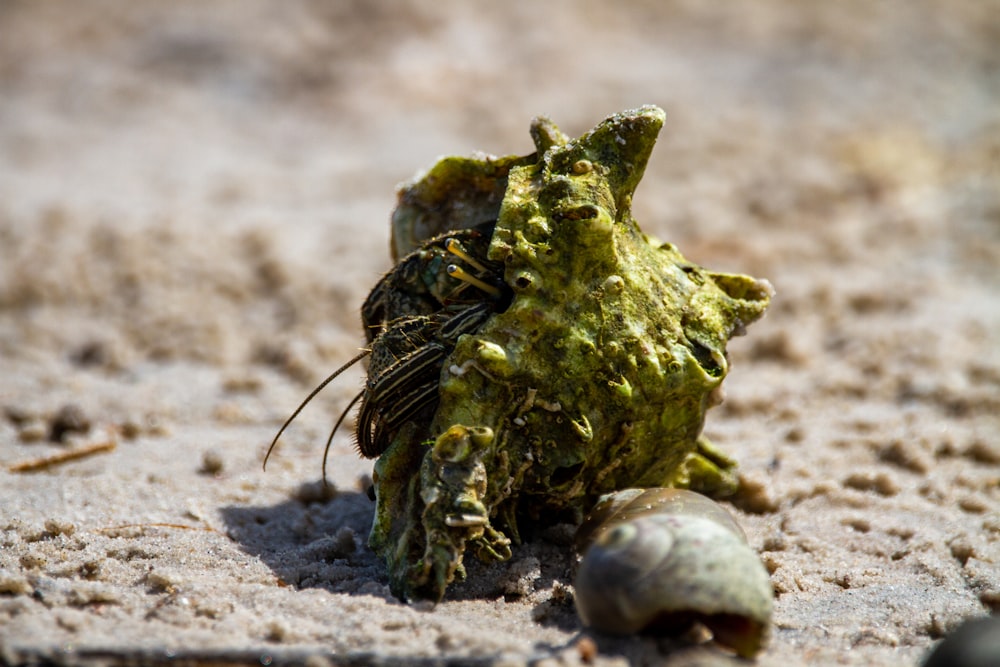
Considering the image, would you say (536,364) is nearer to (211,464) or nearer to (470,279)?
(470,279)

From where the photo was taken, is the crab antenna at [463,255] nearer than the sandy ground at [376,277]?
No

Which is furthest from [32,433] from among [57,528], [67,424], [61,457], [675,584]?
[675,584]

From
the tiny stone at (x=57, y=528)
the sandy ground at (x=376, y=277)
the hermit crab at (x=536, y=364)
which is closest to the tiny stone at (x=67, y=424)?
the sandy ground at (x=376, y=277)

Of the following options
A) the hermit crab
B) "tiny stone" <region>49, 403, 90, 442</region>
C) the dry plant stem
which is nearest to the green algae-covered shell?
the hermit crab

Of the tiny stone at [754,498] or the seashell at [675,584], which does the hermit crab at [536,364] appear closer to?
the seashell at [675,584]

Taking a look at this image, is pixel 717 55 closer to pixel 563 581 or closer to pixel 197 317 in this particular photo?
pixel 197 317

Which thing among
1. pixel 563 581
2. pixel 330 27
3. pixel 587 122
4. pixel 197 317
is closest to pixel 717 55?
pixel 587 122
